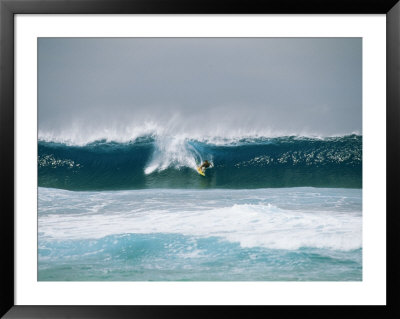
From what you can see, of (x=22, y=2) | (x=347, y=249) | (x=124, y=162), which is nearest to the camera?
(x=22, y=2)

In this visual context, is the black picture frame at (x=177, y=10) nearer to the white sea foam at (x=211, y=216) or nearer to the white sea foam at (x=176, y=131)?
the white sea foam at (x=211, y=216)

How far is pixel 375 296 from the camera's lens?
1.69 metres

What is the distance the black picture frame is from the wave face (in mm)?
282

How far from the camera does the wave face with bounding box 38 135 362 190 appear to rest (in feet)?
6.10

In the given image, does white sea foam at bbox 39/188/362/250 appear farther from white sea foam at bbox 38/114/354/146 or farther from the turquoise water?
white sea foam at bbox 38/114/354/146

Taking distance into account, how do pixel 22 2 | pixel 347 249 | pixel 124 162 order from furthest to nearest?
pixel 124 162
pixel 347 249
pixel 22 2

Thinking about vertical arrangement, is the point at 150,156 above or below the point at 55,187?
above

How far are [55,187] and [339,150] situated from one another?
5.15 ft

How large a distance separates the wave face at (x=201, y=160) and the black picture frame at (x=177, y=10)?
0.28m

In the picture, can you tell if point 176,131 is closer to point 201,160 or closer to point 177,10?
point 201,160

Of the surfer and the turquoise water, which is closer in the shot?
the turquoise water

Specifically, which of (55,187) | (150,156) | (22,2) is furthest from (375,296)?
(22,2)

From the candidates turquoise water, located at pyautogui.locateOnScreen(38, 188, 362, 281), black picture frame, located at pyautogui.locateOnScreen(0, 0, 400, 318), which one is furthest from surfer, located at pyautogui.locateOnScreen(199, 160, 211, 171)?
black picture frame, located at pyautogui.locateOnScreen(0, 0, 400, 318)

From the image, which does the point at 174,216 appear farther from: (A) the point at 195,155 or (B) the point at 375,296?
(B) the point at 375,296
